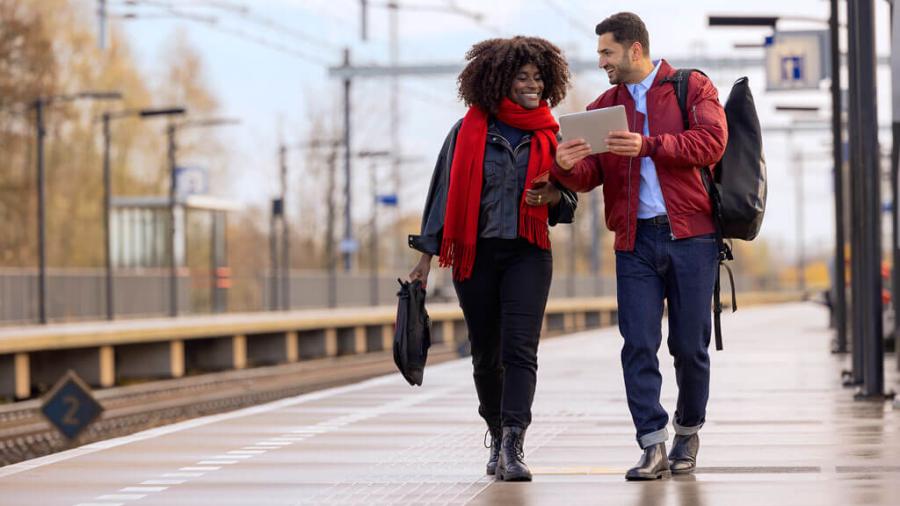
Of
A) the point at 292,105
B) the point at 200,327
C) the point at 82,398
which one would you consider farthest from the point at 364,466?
the point at 292,105

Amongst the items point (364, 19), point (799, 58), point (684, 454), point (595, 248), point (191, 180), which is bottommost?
point (684, 454)

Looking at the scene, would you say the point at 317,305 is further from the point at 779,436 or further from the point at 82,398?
the point at 779,436

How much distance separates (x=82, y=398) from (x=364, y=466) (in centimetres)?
1219

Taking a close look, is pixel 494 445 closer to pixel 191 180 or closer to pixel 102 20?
pixel 102 20

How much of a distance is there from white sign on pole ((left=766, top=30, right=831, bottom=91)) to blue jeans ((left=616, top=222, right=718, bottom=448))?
1756 centimetres

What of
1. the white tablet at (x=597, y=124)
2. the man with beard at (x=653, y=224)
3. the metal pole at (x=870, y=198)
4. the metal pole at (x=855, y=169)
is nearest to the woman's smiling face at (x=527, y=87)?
the man with beard at (x=653, y=224)

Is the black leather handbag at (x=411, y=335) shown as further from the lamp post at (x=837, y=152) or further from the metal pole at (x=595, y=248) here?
the metal pole at (x=595, y=248)

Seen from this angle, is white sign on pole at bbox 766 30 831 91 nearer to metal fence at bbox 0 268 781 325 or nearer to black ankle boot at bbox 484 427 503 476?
metal fence at bbox 0 268 781 325

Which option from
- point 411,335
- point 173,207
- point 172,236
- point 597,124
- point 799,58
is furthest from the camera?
point 172,236

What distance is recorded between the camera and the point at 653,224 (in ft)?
25.8

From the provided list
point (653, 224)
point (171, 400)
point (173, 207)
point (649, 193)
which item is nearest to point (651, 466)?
point (653, 224)

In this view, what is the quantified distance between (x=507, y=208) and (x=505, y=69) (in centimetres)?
57

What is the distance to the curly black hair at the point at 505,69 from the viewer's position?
26.2 ft

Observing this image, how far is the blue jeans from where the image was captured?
7.85 m
